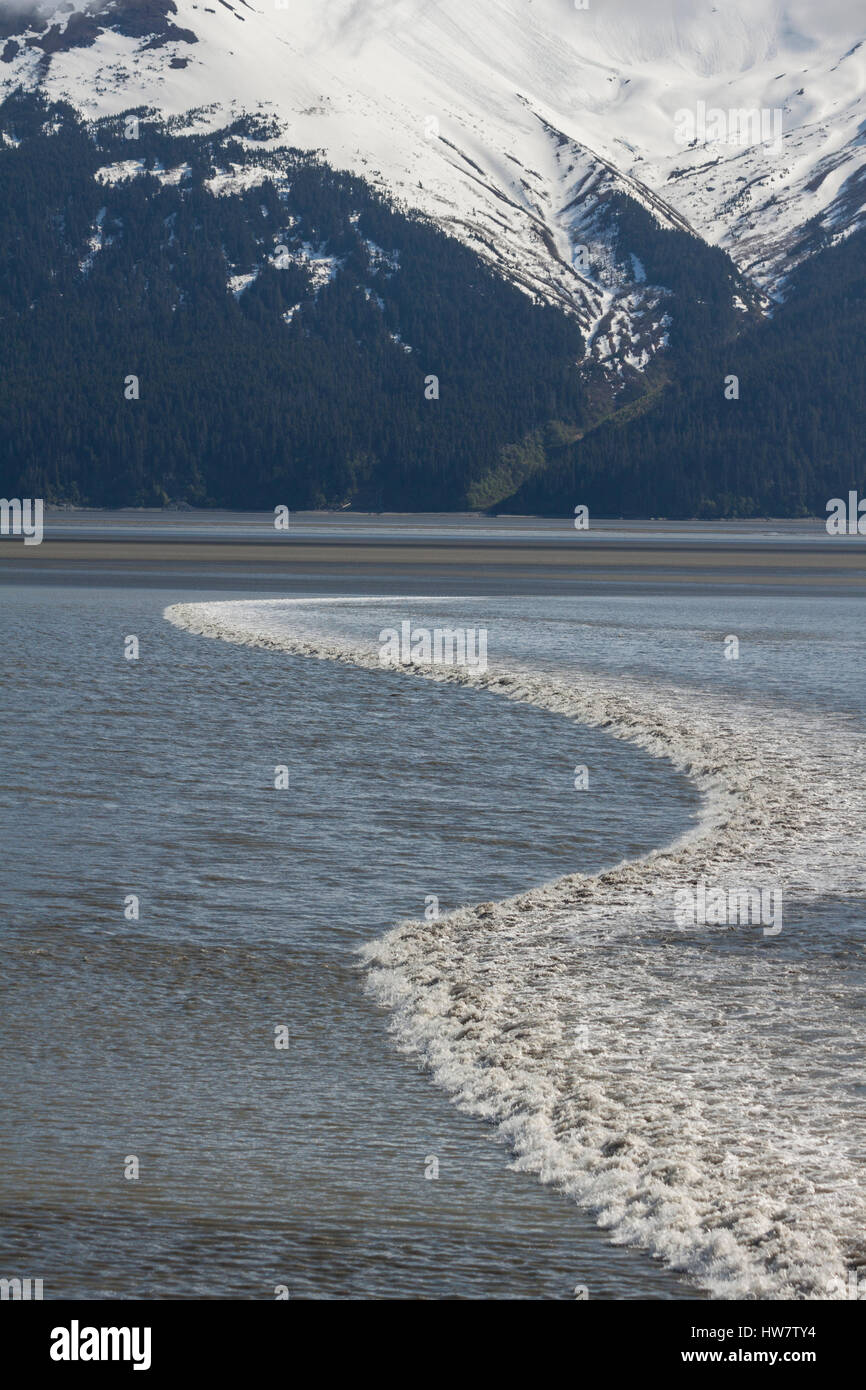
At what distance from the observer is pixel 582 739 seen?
3116cm

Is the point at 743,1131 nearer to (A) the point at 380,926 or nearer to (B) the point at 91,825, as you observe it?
(A) the point at 380,926

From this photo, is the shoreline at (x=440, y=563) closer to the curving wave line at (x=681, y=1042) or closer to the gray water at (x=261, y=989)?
the gray water at (x=261, y=989)

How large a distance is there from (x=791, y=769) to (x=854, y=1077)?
563 inches

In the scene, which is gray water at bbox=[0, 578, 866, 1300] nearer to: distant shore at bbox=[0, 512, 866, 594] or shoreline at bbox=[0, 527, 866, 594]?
distant shore at bbox=[0, 512, 866, 594]

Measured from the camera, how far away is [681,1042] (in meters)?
14.1

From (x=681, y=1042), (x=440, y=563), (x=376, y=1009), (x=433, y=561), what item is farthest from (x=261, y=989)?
(x=433, y=561)

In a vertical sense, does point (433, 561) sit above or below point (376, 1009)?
above

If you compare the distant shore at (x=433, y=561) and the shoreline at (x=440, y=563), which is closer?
the distant shore at (x=433, y=561)

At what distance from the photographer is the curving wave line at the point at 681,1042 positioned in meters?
10.6

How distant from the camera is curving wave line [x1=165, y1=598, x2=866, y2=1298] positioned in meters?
10.6

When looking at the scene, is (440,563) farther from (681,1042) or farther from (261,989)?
(681,1042)

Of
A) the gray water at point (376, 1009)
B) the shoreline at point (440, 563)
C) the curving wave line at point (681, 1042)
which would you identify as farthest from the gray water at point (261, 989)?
the shoreline at point (440, 563)

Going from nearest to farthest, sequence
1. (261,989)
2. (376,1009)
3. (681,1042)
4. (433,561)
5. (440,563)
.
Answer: (681,1042)
(376,1009)
(261,989)
(440,563)
(433,561)
